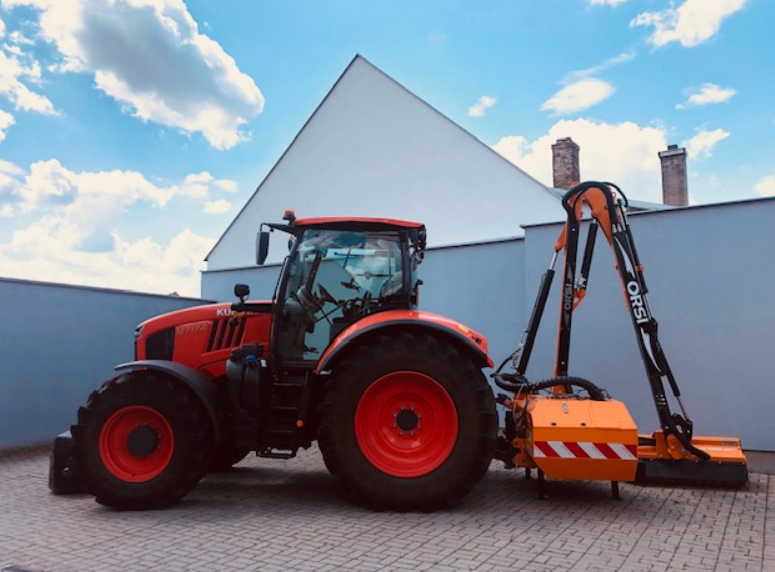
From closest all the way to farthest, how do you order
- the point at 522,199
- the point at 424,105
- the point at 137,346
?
the point at 137,346, the point at 522,199, the point at 424,105

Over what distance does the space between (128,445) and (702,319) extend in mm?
5931

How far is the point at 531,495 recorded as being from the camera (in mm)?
5520

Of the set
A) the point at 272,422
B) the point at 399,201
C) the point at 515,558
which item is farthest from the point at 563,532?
the point at 399,201

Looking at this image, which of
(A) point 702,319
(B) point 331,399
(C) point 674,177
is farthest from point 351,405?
(C) point 674,177

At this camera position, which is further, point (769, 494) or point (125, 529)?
point (769, 494)

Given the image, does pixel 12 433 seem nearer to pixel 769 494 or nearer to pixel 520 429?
pixel 520 429

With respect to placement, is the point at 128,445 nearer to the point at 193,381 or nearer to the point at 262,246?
the point at 193,381

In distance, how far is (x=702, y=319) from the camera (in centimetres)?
699

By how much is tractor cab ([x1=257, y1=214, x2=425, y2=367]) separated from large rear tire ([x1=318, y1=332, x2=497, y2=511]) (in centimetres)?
52

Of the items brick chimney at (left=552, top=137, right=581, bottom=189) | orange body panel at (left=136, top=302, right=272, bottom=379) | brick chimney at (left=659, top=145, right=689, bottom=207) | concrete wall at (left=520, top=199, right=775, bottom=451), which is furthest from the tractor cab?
brick chimney at (left=659, top=145, right=689, bottom=207)

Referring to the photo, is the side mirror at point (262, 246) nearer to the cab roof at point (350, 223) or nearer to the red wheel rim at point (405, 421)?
the cab roof at point (350, 223)

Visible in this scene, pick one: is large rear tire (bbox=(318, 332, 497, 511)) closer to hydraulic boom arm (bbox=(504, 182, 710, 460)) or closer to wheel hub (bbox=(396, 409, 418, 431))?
wheel hub (bbox=(396, 409, 418, 431))

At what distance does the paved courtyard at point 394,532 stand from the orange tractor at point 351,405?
272 mm

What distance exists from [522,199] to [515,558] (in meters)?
11.4
